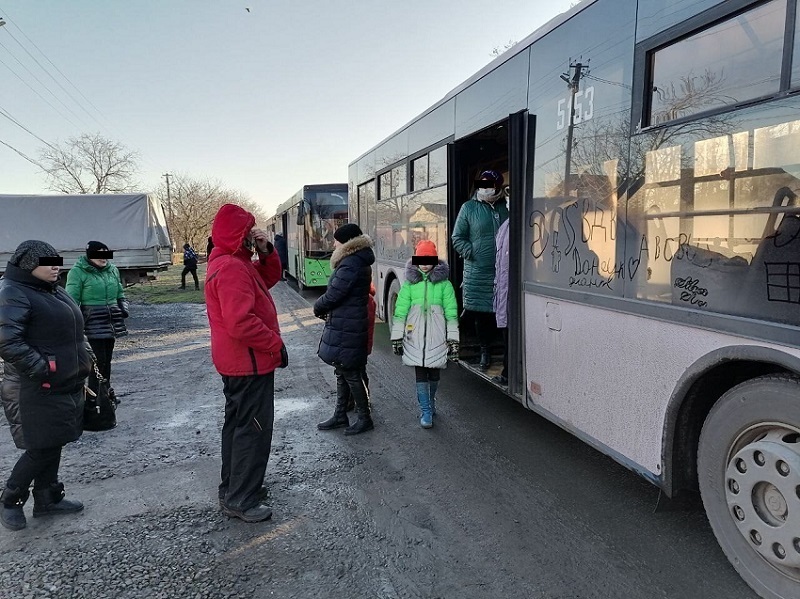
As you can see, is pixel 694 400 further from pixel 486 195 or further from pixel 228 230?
pixel 486 195

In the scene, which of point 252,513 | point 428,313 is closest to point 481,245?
point 428,313

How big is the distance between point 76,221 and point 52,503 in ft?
42.4

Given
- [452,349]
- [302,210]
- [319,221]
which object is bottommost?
[452,349]

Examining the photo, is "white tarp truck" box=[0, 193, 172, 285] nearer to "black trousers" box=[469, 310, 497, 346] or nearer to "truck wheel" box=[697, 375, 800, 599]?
"black trousers" box=[469, 310, 497, 346]

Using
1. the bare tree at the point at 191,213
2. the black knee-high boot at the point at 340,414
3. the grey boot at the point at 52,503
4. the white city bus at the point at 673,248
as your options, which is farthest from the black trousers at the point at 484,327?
the bare tree at the point at 191,213

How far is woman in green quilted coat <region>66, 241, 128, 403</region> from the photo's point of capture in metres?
5.63

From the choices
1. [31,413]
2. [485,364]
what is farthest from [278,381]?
[31,413]

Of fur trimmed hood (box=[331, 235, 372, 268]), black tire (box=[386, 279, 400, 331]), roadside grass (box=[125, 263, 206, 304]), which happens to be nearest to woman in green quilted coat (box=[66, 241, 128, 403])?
fur trimmed hood (box=[331, 235, 372, 268])

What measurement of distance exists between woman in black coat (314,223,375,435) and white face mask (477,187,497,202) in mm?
1391

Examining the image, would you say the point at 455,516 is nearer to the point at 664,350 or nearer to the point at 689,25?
the point at 664,350

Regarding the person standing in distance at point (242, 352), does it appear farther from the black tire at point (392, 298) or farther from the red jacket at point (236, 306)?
the black tire at point (392, 298)

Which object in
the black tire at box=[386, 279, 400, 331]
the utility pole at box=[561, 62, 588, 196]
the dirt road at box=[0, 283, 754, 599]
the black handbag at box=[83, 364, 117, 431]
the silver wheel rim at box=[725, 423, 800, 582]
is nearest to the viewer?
the silver wheel rim at box=[725, 423, 800, 582]

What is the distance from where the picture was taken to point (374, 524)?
3.33m

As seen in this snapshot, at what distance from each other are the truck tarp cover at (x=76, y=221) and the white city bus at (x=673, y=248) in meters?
12.9
